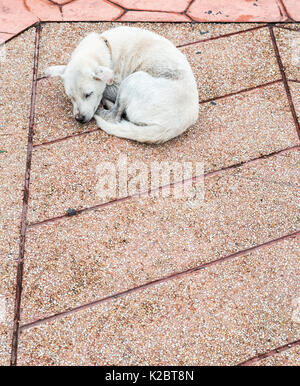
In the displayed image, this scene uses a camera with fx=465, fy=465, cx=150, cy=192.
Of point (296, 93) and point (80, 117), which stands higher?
point (80, 117)

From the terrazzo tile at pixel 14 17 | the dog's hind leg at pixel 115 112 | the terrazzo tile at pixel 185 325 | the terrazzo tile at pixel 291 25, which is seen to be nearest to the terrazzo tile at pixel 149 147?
the dog's hind leg at pixel 115 112

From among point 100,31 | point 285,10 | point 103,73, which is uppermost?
point 103,73

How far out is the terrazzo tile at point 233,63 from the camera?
3.44 m

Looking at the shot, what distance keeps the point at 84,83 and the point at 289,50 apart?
1735 mm

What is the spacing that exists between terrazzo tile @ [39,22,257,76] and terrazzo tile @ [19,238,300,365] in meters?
2.18

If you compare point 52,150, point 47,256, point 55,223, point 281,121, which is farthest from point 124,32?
point 47,256

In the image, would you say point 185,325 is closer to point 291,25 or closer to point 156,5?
point 291,25

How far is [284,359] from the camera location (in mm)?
2100

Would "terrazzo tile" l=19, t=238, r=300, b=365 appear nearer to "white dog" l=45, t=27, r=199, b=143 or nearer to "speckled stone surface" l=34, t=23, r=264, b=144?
"white dog" l=45, t=27, r=199, b=143

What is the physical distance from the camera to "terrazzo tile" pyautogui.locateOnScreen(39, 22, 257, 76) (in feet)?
12.2

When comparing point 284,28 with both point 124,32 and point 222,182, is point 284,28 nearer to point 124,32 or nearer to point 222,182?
point 124,32
